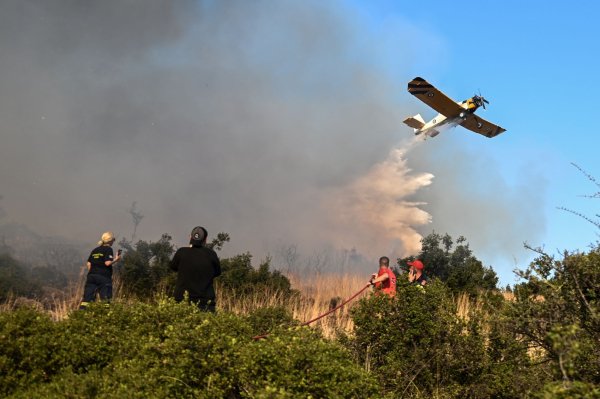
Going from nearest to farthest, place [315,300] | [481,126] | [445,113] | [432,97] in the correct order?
[315,300], [432,97], [445,113], [481,126]

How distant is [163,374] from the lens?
4035 mm

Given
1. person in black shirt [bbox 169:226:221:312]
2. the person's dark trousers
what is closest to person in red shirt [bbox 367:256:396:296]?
person in black shirt [bbox 169:226:221:312]

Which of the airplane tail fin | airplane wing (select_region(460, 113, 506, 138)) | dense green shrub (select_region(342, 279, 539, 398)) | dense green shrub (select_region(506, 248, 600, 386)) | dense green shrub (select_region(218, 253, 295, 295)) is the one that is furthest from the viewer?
the airplane tail fin

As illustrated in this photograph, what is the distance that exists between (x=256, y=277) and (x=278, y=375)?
372 inches

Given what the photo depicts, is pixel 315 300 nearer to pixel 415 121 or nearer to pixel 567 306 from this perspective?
pixel 567 306

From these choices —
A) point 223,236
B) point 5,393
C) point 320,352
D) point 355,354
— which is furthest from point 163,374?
point 223,236

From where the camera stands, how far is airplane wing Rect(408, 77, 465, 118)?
67.7 feet

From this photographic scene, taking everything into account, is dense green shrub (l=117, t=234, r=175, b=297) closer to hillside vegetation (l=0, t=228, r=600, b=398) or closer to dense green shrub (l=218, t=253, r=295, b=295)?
dense green shrub (l=218, t=253, r=295, b=295)

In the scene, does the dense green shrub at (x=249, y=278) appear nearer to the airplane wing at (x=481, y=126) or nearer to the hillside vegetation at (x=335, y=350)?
the hillside vegetation at (x=335, y=350)

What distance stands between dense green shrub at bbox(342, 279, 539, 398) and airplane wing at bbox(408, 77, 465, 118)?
16051 millimetres

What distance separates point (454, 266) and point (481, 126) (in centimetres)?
1135

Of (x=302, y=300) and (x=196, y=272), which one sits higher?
(x=302, y=300)

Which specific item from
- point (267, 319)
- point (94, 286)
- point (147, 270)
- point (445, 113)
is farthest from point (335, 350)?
point (445, 113)

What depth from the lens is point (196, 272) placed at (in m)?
6.56
